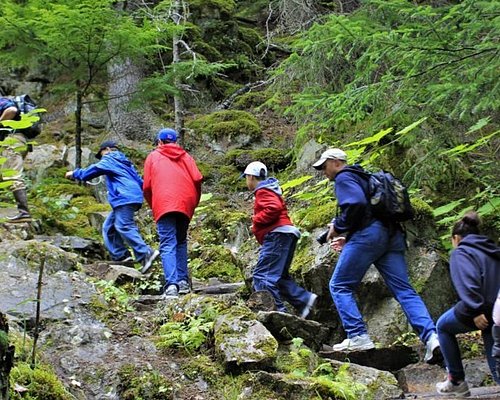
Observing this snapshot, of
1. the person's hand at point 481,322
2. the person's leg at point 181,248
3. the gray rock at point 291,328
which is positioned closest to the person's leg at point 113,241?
the person's leg at point 181,248

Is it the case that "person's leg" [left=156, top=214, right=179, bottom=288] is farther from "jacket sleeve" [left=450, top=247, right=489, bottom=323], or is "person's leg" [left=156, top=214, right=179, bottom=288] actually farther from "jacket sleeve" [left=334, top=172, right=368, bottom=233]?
"jacket sleeve" [left=450, top=247, right=489, bottom=323]

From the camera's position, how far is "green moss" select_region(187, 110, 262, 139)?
608 inches

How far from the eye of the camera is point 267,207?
6.54 meters

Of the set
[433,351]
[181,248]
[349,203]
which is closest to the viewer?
[433,351]

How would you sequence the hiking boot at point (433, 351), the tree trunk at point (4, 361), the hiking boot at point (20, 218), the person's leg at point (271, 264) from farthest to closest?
the hiking boot at point (20, 218) → the person's leg at point (271, 264) → the hiking boot at point (433, 351) → the tree trunk at point (4, 361)

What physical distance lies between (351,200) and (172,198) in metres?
2.35

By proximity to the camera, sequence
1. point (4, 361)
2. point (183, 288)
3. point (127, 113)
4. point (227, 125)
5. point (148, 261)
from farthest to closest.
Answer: point (127, 113)
point (227, 125)
point (148, 261)
point (183, 288)
point (4, 361)

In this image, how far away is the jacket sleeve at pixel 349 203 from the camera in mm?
5375

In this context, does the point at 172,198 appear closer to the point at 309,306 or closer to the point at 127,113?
the point at 309,306

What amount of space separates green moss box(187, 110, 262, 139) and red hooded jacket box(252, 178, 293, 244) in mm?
8862

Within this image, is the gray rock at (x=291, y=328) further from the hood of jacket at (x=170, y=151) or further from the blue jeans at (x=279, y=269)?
the hood of jacket at (x=170, y=151)

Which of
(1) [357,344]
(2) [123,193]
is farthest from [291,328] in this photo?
(2) [123,193]

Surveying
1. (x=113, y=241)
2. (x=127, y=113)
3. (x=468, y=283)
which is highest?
(x=468, y=283)

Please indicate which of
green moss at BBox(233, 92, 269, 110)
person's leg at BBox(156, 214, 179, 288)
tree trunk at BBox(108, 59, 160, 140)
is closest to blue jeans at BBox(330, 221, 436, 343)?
person's leg at BBox(156, 214, 179, 288)
